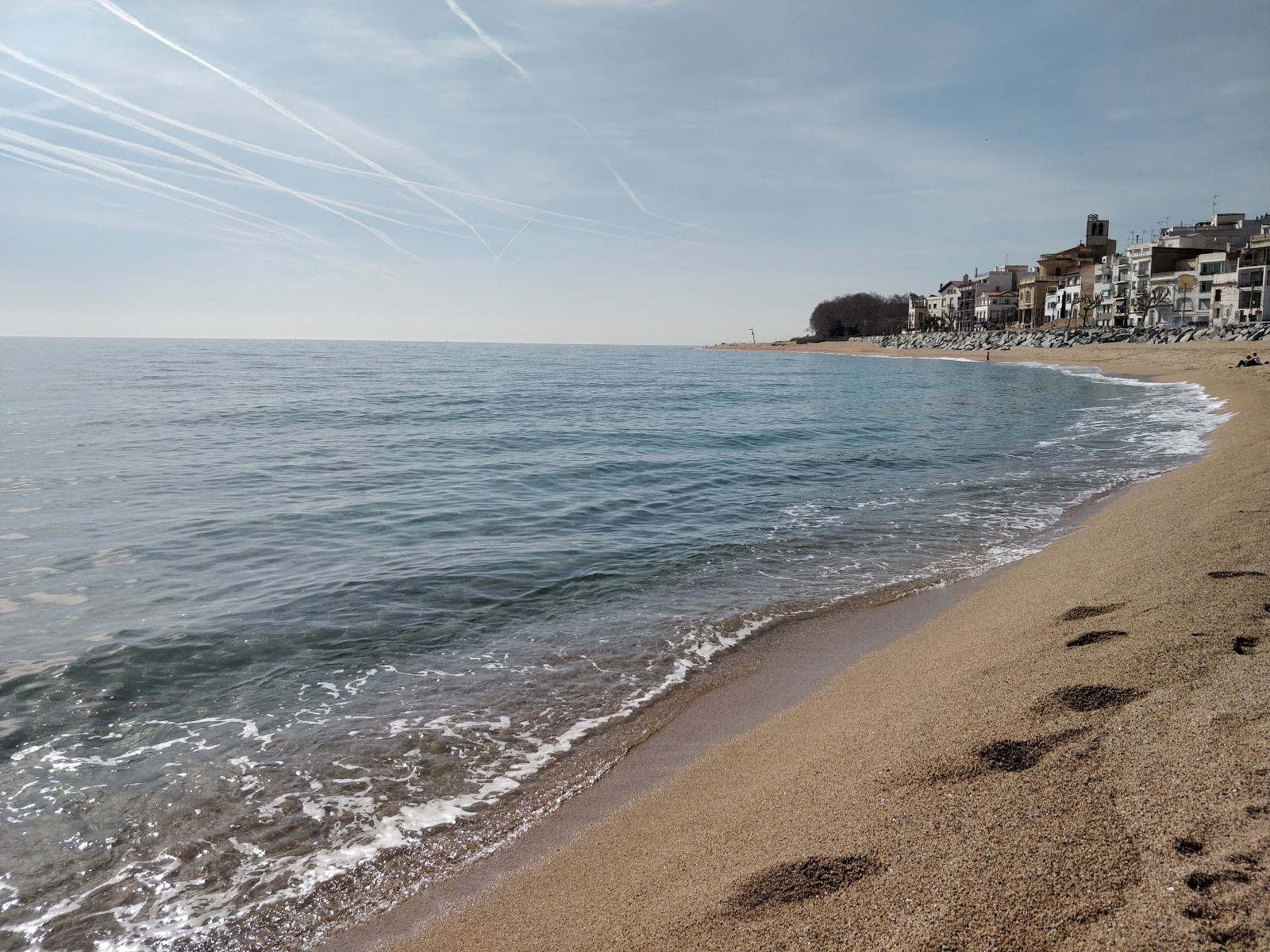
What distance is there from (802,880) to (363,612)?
20.2 feet

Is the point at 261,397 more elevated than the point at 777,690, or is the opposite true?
the point at 261,397

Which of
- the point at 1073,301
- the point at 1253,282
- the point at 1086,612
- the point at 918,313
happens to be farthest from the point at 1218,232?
the point at 1086,612

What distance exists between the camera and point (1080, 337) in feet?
257

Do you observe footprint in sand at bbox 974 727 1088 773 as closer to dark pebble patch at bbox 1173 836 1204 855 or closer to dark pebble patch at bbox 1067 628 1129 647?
dark pebble patch at bbox 1173 836 1204 855

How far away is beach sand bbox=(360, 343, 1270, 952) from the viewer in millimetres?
Result: 2570

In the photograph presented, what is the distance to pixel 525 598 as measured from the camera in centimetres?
843

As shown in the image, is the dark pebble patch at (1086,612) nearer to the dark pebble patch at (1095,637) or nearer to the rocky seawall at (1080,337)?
the dark pebble patch at (1095,637)

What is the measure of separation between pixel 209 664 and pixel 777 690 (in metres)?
5.14

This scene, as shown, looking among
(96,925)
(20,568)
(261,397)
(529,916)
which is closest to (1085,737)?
(529,916)

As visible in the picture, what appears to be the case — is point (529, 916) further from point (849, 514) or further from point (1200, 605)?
point (849, 514)

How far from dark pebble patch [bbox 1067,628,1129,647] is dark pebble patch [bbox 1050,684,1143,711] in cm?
98

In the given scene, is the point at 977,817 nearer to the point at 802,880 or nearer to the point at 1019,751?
the point at 1019,751

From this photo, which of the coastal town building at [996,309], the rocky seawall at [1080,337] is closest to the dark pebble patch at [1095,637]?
the rocky seawall at [1080,337]

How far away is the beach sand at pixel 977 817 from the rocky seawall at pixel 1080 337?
65531 mm
